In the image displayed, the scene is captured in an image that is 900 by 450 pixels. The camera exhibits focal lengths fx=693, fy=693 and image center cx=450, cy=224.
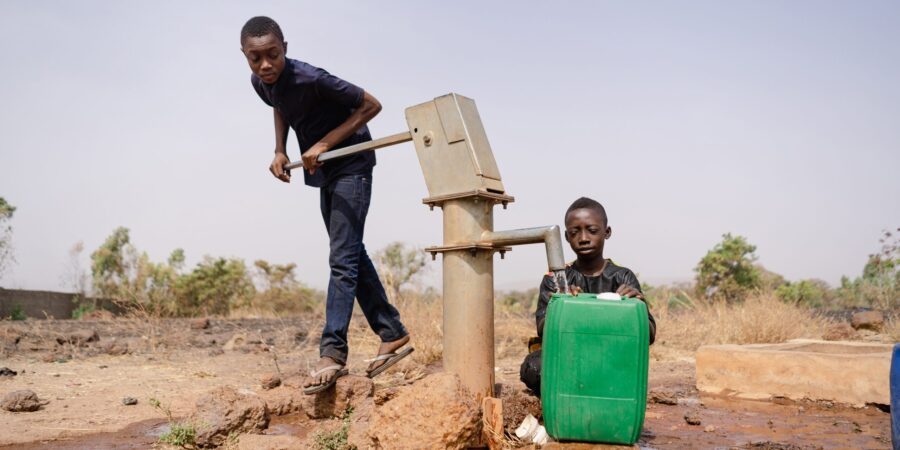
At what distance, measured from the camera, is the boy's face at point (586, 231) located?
10.4ft

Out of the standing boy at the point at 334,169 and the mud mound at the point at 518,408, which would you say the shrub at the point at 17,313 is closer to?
the standing boy at the point at 334,169

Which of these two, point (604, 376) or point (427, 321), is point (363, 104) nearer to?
point (604, 376)

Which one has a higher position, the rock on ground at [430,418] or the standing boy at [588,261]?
the standing boy at [588,261]

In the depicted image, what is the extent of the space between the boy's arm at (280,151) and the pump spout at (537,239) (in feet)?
4.49

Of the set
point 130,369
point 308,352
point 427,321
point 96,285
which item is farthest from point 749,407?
point 96,285

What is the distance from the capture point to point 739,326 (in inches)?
269

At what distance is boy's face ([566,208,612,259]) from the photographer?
316cm

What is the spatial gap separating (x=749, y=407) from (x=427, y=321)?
9.06ft

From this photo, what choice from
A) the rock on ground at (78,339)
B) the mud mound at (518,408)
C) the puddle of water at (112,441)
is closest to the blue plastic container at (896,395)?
the mud mound at (518,408)

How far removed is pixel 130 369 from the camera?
17.4 ft

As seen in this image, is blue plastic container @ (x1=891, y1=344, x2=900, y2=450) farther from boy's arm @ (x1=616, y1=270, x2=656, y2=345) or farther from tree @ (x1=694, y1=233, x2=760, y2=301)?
tree @ (x1=694, y1=233, x2=760, y2=301)

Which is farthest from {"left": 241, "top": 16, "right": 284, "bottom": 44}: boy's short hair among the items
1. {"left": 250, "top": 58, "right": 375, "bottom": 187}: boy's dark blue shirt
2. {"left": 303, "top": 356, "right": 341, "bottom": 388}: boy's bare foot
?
{"left": 303, "top": 356, "right": 341, "bottom": 388}: boy's bare foot

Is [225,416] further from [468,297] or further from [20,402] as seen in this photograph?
[20,402]

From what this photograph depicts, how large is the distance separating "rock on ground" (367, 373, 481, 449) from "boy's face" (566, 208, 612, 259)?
954 mm
